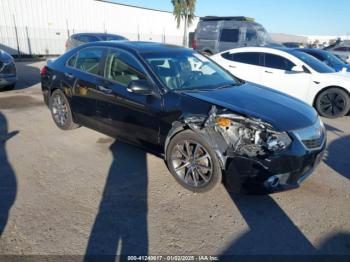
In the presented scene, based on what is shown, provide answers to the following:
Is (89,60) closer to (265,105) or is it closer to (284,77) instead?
(265,105)

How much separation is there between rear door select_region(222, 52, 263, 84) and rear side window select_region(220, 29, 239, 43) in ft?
20.8

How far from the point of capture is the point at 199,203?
3.31m

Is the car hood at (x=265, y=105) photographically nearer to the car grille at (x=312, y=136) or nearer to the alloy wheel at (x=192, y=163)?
the car grille at (x=312, y=136)

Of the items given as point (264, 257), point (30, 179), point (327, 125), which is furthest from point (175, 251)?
point (327, 125)

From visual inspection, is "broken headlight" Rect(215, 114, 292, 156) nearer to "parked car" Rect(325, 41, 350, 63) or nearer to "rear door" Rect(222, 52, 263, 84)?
"rear door" Rect(222, 52, 263, 84)

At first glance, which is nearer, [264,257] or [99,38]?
[264,257]

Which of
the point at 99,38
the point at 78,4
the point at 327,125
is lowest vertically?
the point at 327,125

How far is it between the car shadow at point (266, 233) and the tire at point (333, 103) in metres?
4.65

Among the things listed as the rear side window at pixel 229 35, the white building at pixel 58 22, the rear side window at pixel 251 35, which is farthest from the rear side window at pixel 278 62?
the white building at pixel 58 22

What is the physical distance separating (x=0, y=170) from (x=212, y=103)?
2877 millimetres

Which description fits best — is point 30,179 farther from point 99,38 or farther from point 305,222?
point 99,38

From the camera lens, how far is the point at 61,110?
5383 mm

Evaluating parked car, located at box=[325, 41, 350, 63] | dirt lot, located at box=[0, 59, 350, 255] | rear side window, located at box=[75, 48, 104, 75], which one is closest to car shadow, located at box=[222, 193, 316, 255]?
dirt lot, located at box=[0, 59, 350, 255]

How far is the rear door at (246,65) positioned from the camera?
315 inches
